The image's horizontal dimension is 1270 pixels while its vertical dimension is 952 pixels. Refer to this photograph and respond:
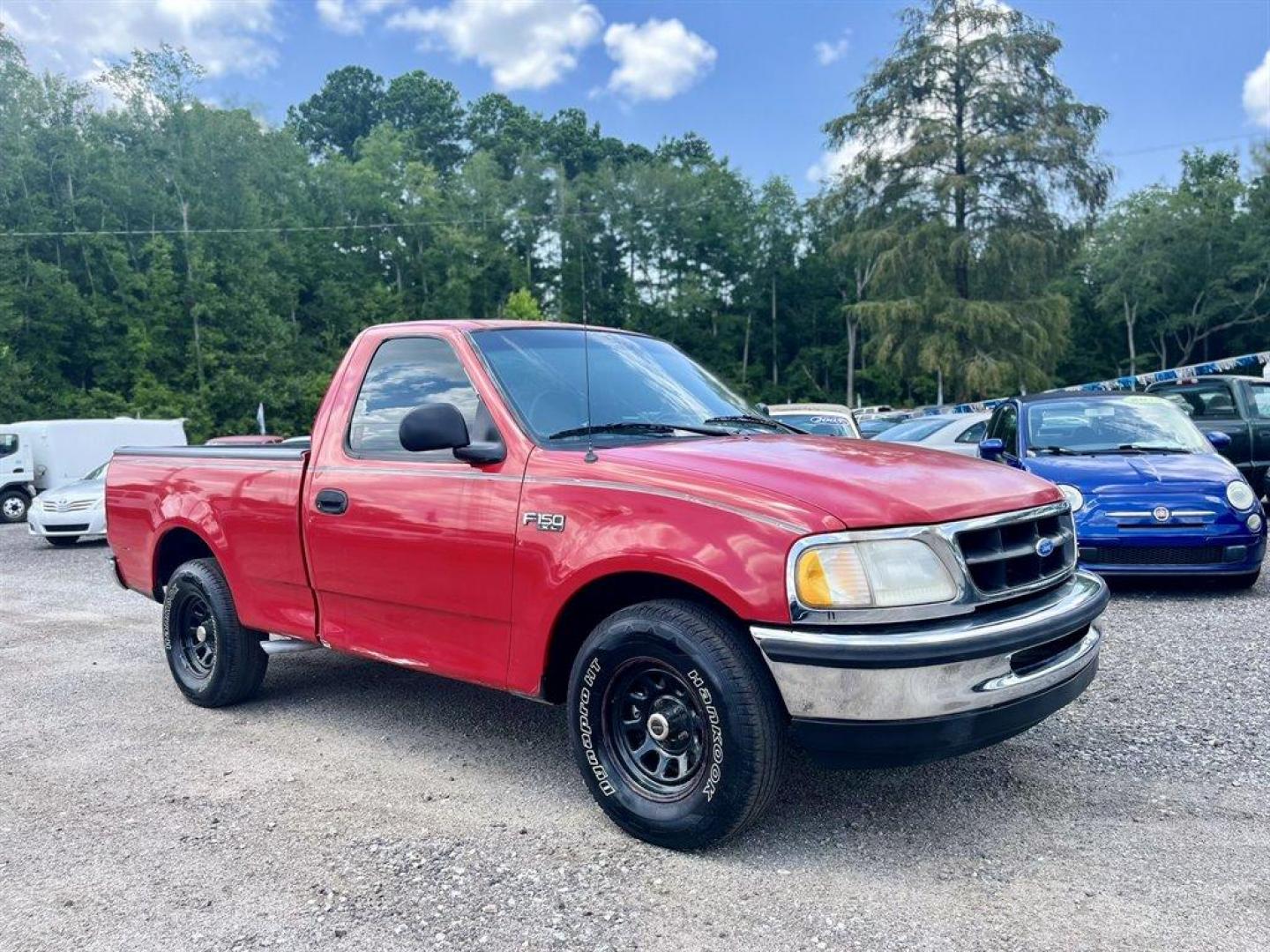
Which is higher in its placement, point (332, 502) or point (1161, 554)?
point (332, 502)

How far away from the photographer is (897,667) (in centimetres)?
301

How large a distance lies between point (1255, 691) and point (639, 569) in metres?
3.72

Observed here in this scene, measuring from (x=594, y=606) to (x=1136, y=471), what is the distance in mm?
5439

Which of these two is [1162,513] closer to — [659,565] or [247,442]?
[659,565]

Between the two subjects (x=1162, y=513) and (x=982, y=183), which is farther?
(x=982, y=183)

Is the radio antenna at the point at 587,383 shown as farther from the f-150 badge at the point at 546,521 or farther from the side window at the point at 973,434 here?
the side window at the point at 973,434

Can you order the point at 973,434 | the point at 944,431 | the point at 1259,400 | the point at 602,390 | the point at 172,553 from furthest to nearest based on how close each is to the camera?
1. the point at 944,431
2. the point at 973,434
3. the point at 1259,400
4. the point at 172,553
5. the point at 602,390

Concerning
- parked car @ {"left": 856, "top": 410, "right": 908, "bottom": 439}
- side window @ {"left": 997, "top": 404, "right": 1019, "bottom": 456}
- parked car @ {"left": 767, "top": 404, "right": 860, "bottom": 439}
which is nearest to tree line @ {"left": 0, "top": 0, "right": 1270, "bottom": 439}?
parked car @ {"left": 856, "top": 410, "right": 908, "bottom": 439}

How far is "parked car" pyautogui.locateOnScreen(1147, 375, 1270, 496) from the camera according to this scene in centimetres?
1249

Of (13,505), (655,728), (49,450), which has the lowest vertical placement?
(13,505)

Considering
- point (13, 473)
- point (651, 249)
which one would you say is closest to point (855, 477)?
point (13, 473)

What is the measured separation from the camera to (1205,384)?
43.3 feet

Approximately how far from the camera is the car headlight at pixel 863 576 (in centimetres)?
306

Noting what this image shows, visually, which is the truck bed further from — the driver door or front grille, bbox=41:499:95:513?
front grille, bbox=41:499:95:513
